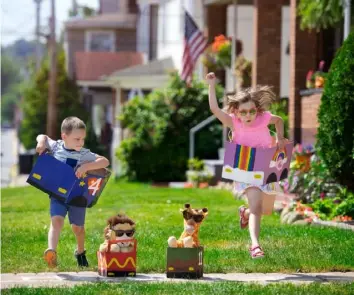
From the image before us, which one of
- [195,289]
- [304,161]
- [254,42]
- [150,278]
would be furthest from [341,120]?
[254,42]

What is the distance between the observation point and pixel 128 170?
94.0 ft

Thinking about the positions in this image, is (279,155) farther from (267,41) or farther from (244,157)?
(267,41)

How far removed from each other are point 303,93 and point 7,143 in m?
62.0

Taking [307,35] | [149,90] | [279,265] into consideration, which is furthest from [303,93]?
[149,90]

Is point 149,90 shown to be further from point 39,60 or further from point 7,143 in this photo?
point 7,143

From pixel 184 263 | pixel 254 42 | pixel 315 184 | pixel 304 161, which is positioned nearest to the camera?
pixel 184 263

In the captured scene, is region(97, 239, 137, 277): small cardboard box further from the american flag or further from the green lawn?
the american flag

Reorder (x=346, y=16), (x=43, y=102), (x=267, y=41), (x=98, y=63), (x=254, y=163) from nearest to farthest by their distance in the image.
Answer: (x=254, y=163)
(x=346, y=16)
(x=267, y=41)
(x=98, y=63)
(x=43, y=102)

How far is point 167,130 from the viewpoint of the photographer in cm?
2802

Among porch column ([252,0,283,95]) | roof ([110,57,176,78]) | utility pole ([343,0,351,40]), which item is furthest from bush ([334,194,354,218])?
roof ([110,57,176,78])

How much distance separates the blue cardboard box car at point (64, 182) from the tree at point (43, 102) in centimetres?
3920

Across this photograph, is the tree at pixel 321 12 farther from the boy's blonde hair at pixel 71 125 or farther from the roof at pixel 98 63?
the roof at pixel 98 63

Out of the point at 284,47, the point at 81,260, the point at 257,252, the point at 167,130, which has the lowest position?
the point at 167,130

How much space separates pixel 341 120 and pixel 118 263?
5318 mm
